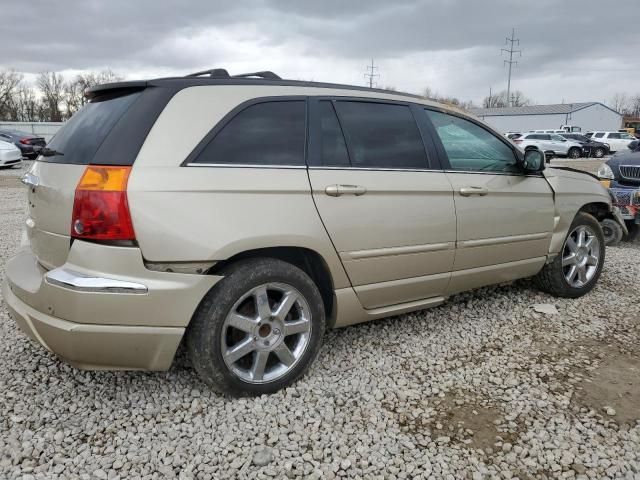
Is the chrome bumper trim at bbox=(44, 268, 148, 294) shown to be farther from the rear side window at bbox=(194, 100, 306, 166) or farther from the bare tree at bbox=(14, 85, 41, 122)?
the bare tree at bbox=(14, 85, 41, 122)

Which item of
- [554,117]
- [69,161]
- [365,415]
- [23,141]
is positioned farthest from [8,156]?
[554,117]

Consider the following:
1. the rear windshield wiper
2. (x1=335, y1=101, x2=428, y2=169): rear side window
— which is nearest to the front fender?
(x1=335, y1=101, x2=428, y2=169): rear side window

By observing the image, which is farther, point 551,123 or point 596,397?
point 551,123

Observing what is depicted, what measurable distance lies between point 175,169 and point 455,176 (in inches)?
76.2

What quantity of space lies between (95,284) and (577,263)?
3.97 m

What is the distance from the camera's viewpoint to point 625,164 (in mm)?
7094

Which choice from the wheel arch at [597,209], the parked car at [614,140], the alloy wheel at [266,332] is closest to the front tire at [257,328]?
the alloy wheel at [266,332]

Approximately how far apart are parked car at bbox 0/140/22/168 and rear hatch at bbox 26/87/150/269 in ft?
54.5

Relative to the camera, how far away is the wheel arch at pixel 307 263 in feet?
8.68

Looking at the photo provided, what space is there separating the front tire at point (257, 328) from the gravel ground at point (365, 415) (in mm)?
133

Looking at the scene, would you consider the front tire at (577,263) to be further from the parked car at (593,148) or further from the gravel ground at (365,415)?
the parked car at (593,148)

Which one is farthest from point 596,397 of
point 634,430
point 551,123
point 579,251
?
point 551,123

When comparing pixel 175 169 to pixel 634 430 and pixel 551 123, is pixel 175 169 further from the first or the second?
pixel 551 123

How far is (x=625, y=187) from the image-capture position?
698 centimetres
